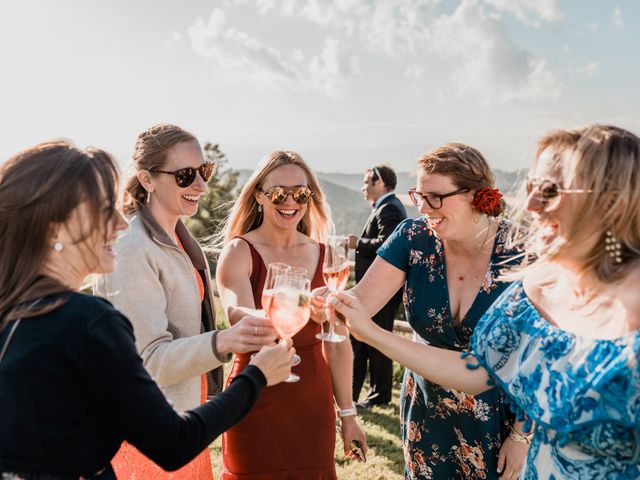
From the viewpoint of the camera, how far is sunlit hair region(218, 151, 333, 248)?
3459 millimetres

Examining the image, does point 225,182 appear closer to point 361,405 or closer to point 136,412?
point 361,405

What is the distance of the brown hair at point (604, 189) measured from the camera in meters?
1.89

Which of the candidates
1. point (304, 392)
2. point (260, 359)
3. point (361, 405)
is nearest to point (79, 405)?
point (260, 359)

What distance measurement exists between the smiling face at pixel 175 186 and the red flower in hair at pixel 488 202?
1.53m

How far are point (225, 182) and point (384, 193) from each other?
14.8 metres

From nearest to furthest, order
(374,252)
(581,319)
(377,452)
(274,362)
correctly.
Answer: (581,319), (274,362), (377,452), (374,252)

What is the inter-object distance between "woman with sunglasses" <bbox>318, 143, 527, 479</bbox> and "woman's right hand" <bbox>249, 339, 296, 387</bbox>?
1.00 metres

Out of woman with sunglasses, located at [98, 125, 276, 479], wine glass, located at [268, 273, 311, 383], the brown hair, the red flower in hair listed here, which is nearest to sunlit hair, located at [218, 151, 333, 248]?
woman with sunglasses, located at [98, 125, 276, 479]

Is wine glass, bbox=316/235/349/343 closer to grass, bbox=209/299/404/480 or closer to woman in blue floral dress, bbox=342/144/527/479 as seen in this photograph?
woman in blue floral dress, bbox=342/144/527/479

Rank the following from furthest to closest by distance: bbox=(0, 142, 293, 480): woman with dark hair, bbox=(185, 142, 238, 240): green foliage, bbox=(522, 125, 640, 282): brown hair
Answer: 1. bbox=(185, 142, 238, 240): green foliage
2. bbox=(522, 125, 640, 282): brown hair
3. bbox=(0, 142, 293, 480): woman with dark hair

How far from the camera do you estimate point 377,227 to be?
767 centimetres

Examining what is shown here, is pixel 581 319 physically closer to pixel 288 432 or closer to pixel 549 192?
pixel 549 192

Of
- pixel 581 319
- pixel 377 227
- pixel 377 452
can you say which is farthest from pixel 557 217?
pixel 377 227

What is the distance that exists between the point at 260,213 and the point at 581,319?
6.86 ft
